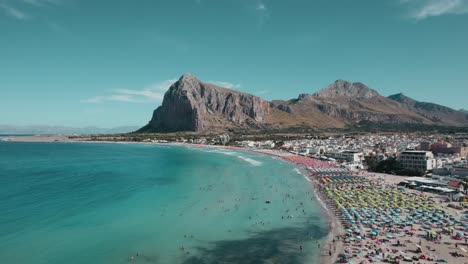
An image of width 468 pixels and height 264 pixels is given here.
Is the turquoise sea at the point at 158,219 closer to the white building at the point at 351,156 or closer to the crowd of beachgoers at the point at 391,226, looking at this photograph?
the crowd of beachgoers at the point at 391,226

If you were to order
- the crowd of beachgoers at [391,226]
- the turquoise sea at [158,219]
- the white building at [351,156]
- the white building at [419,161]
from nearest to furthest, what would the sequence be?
the crowd of beachgoers at [391,226]
the turquoise sea at [158,219]
the white building at [419,161]
the white building at [351,156]

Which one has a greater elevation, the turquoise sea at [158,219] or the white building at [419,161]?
the white building at [419,161]

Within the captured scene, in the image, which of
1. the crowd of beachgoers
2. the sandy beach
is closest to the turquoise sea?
the sandy beach

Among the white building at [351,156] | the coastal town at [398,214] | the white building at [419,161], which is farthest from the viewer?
the white building at [351,156]

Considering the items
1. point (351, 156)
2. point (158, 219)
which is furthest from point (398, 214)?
point (351, 156)

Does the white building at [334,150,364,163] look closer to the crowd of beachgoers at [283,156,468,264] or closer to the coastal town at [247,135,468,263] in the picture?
the coastal town at [247,135,468,263]

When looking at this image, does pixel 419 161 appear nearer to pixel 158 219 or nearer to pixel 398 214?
pixel 398 214

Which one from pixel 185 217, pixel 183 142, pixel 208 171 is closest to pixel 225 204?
pixel 185 217

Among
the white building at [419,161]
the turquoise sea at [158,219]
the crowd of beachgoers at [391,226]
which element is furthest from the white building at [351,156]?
the crowd of beachgoers at [391,226]
